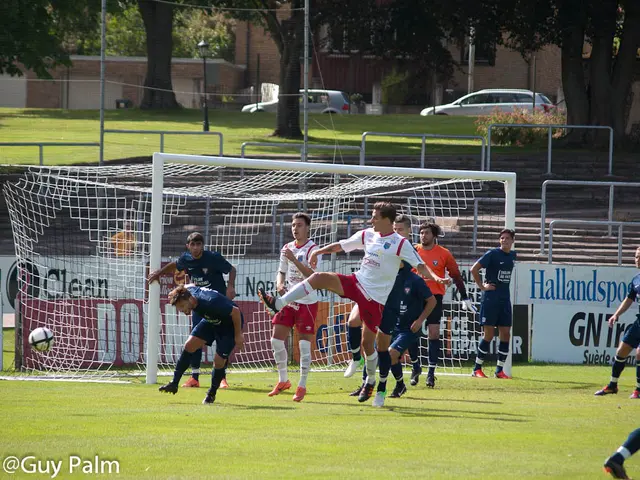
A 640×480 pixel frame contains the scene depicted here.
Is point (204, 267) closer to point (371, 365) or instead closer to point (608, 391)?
point (371, 365)

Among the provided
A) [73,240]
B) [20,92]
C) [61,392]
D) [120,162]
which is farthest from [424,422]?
[20,92]

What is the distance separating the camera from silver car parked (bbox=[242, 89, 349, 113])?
4266 centimetres

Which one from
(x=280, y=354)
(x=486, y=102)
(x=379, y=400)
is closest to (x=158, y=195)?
(x=280, y=354)

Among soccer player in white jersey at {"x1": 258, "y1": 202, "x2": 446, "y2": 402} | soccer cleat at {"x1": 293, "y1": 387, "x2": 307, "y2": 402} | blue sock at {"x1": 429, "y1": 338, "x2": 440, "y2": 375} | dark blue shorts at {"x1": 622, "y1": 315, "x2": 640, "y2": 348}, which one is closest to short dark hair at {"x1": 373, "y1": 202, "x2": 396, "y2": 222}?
soccer player in white jersey at {"x1": 258, "y1": 202, "x2": 446, "y2": 402}

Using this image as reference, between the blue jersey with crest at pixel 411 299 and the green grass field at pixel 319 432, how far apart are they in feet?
2.88

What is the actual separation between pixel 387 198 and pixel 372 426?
12.5m

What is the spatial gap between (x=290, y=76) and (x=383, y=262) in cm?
2002

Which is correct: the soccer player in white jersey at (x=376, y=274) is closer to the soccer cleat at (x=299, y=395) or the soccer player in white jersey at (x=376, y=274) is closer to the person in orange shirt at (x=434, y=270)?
the soccer cleat at (x=299, y=395)

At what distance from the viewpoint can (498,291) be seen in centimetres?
1434

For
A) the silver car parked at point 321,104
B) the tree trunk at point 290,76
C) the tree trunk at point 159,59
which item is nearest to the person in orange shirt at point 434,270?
the tree trunk at point 290,76

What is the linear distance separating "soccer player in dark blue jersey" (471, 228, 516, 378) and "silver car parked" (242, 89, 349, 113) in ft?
92.0

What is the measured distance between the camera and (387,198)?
21.2 metres

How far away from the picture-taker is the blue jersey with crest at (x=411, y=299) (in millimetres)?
12008

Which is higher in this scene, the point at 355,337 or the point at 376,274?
the point at 376,274
